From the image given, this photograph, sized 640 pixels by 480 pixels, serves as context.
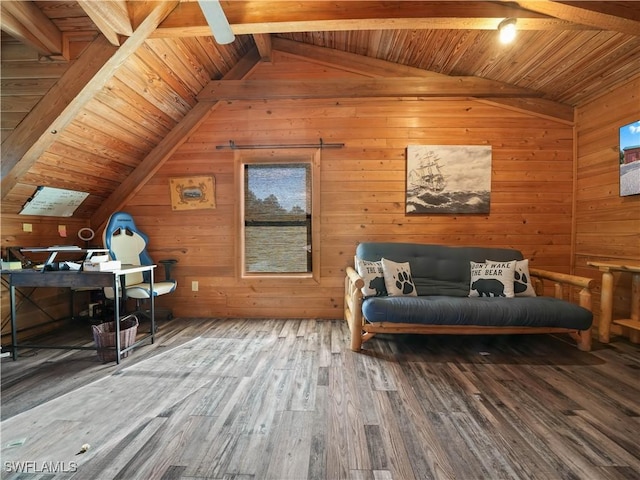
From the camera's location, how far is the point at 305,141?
10.5 feet

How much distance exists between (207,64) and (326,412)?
344 centimetres

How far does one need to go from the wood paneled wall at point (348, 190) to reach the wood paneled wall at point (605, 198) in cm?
14

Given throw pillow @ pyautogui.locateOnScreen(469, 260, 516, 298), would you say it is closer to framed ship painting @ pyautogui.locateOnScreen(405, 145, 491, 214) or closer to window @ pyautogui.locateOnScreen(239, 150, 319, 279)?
framed ship painting @ pyautogui.locateOnScreen(405, 145, 491, 214)

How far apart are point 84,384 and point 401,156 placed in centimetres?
343

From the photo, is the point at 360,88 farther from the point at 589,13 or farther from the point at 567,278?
the point at 567,278

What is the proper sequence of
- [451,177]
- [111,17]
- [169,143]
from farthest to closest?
[169,143] → [451,177] → [111,17]

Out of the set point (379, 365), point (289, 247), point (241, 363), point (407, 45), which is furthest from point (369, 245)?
point (407, 45)

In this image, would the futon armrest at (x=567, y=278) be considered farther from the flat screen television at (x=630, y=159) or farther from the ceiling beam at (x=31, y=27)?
the ceiling beam at (x=31, y=27)

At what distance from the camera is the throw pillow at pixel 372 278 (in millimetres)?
2580

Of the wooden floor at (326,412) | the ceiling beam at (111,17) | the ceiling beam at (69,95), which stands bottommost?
the wooden floor at (326,412)

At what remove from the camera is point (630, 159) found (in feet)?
8.16

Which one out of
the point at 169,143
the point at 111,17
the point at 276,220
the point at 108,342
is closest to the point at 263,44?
the point at 111,17

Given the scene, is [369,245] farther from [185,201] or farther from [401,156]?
[185,201]
